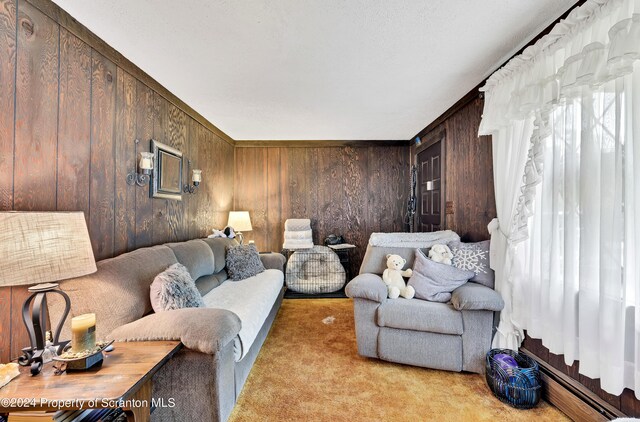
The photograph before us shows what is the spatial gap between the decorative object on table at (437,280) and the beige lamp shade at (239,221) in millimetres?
2555

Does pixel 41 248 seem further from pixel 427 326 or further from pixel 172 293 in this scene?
pixel 427 326

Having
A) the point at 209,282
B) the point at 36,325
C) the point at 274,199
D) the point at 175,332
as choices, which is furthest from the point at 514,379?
the point at 274,199

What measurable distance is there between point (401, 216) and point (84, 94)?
13.4ft

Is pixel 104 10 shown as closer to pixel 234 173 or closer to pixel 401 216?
pixel 234 173

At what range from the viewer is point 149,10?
1542mm

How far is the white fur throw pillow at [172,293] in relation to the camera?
1.63 metres

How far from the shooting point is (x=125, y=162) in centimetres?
209

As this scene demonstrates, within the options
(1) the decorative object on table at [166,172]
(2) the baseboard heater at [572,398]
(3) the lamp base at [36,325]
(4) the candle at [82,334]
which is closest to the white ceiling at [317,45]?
(1) the decorative object on table at [166,172]

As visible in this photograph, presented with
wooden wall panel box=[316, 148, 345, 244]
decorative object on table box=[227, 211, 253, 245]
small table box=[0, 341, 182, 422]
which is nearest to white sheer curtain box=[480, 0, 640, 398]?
small table box=[0, 341, 182, 422]

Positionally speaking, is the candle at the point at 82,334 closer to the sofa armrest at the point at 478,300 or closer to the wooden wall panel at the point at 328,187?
the sofa armrest at the point at 478,300

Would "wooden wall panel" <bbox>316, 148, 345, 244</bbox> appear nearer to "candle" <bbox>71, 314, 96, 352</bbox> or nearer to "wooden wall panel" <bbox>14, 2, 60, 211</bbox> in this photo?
"wooden wall panel" <bbox>14, 2, 60, 211</bbox>

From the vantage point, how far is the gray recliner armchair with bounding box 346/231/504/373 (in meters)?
2.00

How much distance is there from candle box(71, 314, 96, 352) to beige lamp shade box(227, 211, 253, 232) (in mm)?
2803

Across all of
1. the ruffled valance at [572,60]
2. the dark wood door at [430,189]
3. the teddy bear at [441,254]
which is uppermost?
the ruffled valance at [572,60]
